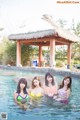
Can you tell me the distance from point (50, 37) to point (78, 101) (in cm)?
51

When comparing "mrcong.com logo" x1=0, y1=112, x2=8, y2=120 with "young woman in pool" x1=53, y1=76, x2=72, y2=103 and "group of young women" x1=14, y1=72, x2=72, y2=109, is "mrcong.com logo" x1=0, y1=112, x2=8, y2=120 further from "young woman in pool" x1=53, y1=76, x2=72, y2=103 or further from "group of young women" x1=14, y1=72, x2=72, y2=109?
"young woman in pool" x1=53, y1=76, x2=72, y2=103

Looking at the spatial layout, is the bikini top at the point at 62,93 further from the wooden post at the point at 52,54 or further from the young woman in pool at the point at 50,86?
the wooden post at the point at 52,54

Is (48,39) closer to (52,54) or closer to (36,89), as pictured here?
(52,54)

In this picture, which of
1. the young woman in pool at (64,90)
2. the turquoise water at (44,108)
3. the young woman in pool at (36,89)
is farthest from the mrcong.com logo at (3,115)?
the young woman in pool at (64,90)

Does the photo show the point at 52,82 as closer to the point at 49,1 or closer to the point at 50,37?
the point at 50,37

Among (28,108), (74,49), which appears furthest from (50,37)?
(28,108)

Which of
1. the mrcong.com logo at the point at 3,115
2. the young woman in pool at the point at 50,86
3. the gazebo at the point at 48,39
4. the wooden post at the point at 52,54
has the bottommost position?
the mrcong.com logo at the point at 3,115

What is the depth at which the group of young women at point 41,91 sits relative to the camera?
100.0 inches

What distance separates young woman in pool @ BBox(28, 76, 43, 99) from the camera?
2.55 metres

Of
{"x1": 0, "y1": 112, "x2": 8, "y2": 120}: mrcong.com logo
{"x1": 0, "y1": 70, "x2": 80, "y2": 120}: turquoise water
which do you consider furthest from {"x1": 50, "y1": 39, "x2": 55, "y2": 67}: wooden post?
{"x1": 0, "y1": 112, "x2": 8, "y2": 120}: mrcong.com logo

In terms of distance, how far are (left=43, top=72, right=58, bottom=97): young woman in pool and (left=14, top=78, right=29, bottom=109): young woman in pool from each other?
0.47ft

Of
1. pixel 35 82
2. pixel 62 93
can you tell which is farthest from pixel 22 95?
pixel 62 93

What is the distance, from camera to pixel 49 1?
98.6 inches

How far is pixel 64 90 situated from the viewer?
2.54m
